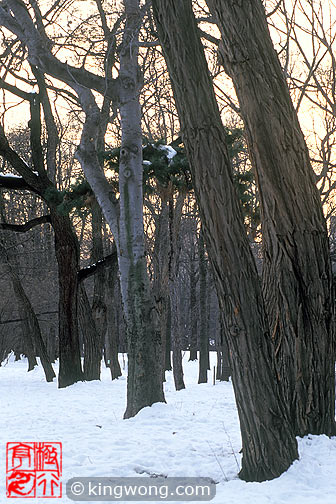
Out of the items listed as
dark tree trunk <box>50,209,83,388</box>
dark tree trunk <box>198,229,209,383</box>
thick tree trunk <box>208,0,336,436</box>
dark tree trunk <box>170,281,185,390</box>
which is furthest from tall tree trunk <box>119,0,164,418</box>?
dark tree trunk <box>198,229,209,383</box>

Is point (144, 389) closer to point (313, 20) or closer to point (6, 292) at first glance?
point (313, 20)

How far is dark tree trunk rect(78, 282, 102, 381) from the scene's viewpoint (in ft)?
46.8

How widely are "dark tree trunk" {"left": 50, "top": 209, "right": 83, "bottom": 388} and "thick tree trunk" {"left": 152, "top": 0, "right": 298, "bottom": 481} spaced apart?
8.87 meters

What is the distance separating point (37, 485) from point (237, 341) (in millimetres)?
2180

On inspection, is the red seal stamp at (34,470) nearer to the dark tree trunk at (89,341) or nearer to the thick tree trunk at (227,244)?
the thick tree trunk at (227,244)

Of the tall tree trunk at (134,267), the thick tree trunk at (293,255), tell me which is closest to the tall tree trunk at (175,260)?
the tall tree trunk at (134,267)

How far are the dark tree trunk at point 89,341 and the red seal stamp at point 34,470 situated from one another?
8.05 meters

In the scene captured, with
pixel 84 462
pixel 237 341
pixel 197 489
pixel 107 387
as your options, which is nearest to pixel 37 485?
pixel 84 462

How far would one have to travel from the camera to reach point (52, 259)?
2344 centimetres

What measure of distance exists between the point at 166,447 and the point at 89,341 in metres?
8.76

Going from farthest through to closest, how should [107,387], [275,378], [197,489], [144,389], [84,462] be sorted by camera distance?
[107,387] → [144,389] → [84,462] → [275,378] → [197,489]

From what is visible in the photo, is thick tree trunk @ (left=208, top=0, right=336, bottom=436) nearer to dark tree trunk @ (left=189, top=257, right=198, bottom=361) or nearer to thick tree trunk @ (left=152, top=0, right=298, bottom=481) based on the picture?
thick tree trunk @ (left=152, top=0, right=298, bottom=481)

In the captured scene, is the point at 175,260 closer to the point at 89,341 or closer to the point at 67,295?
the point at 67,295

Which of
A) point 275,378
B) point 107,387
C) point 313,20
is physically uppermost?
point 313,20
